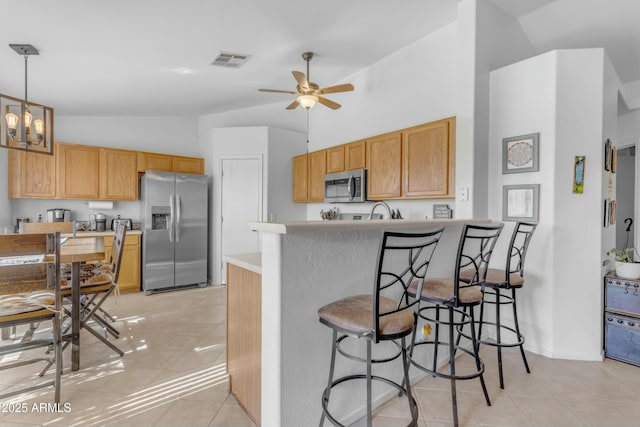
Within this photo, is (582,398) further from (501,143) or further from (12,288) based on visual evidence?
(12,288)

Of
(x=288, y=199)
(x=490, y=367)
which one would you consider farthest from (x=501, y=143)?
(x=288, y=199)

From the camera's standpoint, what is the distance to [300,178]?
5.14 meters

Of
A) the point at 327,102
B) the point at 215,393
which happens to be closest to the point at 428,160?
the point at 327,102

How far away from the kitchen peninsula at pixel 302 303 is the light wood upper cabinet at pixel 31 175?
444 cm

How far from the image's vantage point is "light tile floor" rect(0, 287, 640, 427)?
1850 millimetres

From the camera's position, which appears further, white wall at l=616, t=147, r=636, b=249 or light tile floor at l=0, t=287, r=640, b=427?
white wall at l=616, t=147, r=636, b=249

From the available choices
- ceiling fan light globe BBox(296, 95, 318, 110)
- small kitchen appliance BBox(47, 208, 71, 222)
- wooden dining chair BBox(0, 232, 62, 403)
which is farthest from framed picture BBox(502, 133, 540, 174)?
small kitchen appliance BBox(47, 208, 71, 222)

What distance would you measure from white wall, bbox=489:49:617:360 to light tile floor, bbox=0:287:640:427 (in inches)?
10.4

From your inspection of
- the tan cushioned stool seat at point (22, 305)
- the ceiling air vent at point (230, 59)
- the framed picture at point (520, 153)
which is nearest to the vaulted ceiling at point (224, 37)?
the ceiling air vent at point (230, 59)

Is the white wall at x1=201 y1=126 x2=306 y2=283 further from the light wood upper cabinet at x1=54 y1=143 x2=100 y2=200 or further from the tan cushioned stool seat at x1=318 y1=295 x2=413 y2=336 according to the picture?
the tan cushioned stool seat at x1=318 y1=295 x2=413 y2=336

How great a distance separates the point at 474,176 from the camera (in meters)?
2.80

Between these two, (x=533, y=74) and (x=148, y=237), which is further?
(x=148, y=237)

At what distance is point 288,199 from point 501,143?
126 inches

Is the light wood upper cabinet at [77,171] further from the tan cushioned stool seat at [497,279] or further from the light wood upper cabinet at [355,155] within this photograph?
the tan cushioned stool seat at [497,279]
